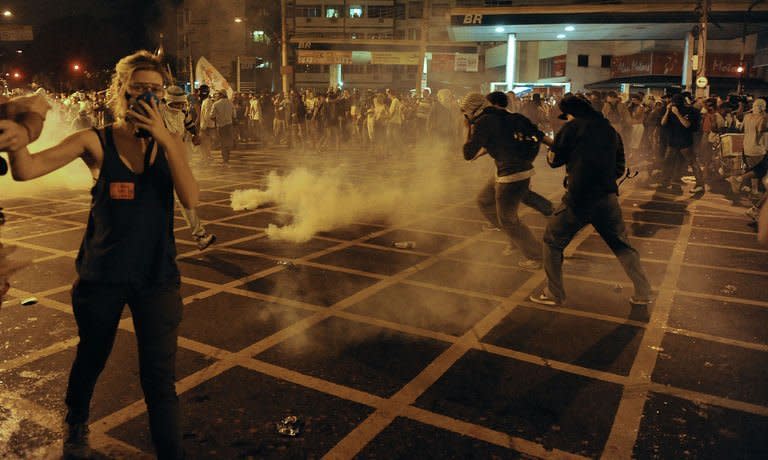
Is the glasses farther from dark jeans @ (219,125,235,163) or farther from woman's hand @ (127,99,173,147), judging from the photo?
Result: dark jeans @ (219,125,235,163)

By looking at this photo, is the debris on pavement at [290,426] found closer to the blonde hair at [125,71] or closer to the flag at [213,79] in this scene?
the blonde hair at [125,71]

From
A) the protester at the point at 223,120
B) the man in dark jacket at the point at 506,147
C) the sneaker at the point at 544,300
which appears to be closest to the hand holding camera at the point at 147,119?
the sneaker at the point at 544,300

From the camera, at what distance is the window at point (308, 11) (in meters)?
67.6

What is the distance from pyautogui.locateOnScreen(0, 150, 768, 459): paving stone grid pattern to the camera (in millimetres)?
3135

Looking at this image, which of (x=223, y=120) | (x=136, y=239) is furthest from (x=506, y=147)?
(x=223, y=120)

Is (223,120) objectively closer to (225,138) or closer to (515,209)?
(225,138)

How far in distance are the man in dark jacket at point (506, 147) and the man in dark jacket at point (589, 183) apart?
41.8 inches

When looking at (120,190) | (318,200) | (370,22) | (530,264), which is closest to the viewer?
(120,190)

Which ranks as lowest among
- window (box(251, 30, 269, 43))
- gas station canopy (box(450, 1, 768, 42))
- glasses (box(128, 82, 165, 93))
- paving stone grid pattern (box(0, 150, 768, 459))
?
paving stone grid pattern (box(0, 150, 768, 459))

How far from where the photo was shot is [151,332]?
2523mm

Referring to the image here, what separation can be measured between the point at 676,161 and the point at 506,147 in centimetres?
720

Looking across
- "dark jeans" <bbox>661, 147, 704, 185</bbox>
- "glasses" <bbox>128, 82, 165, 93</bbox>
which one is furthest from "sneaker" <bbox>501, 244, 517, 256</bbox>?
"dark jeans" <bbox>661, 147, 704, 185</bbox>

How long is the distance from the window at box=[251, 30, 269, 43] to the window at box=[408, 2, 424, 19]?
1569cm

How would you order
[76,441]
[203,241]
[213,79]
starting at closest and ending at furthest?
[76,441]
[203,241]
[213,79]
